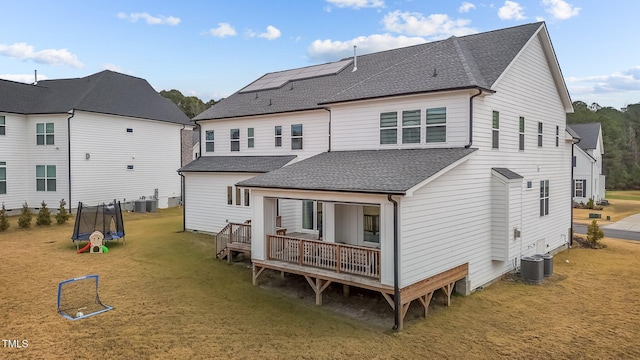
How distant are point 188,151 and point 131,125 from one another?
6.82 metres

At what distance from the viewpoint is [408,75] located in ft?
46.5

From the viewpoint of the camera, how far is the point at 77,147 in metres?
24.8

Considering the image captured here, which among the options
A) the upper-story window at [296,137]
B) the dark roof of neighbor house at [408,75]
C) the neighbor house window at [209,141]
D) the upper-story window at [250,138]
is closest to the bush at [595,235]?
the dark roof of neighbor house at [408,75]

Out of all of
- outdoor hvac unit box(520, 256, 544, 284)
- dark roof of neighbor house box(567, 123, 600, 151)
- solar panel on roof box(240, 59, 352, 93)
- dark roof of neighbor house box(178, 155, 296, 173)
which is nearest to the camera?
outdoor hvac unit box(520, 256, 544, 284)

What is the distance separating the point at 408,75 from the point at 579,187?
3577 centimetres

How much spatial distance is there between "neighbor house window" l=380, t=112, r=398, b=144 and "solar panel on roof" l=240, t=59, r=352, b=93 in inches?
269

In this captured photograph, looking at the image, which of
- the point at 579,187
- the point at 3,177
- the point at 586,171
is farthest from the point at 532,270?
the point at 579,187

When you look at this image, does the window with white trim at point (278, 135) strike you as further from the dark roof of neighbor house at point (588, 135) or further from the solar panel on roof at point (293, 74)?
the dark roof of neighbor house at point (588, 135)

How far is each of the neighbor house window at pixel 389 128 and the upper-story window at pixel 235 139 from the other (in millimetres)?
8914

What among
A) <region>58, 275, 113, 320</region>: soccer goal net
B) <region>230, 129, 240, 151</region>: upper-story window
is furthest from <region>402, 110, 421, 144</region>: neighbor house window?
<region>58, 275, 113, 320</region>: soccer goal net

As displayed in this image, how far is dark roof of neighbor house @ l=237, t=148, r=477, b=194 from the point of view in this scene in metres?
9.66

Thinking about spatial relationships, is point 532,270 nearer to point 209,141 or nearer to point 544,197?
point 544,197

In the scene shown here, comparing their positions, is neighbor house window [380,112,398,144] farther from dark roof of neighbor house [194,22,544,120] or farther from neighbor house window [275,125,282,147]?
neighbor house window [275,125,282,147]

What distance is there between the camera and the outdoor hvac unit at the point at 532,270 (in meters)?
13.1
